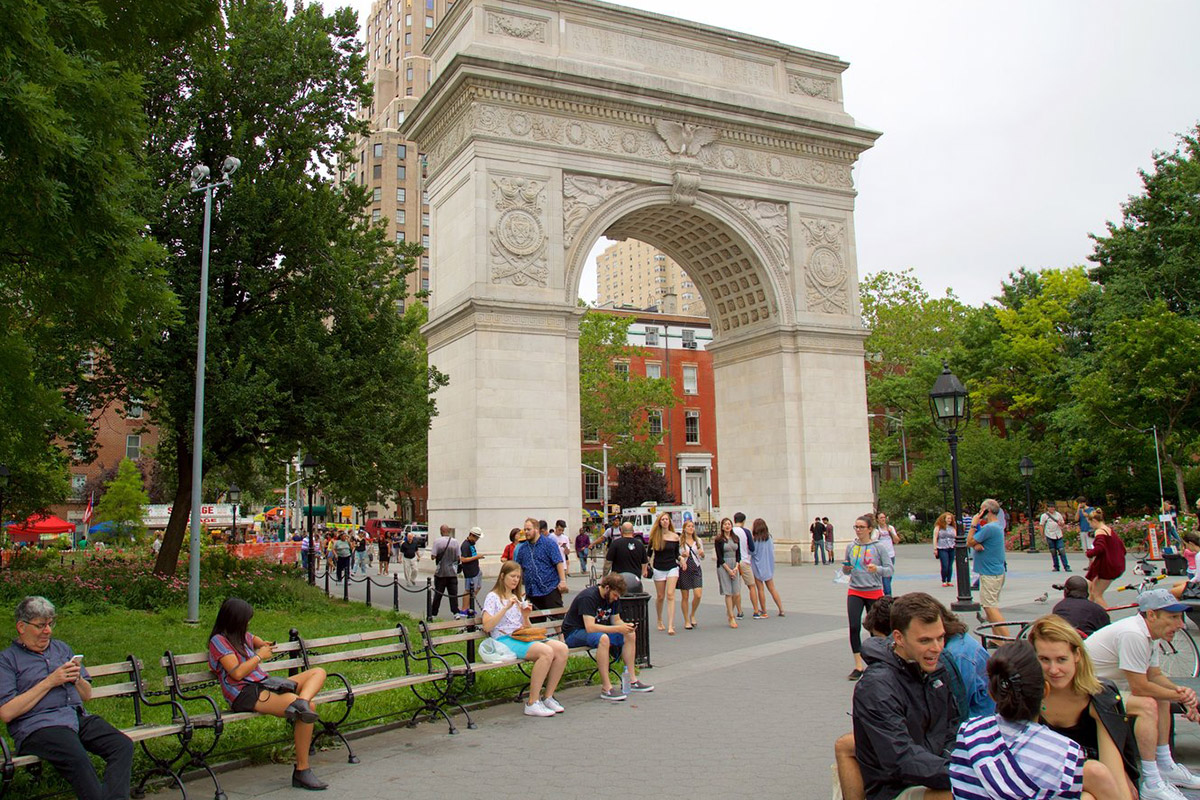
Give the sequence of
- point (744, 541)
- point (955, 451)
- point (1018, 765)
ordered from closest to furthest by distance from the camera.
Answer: point (1018, 765)
point (955, 451)
point (744, 541)

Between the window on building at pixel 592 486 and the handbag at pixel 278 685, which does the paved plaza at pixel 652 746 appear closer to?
the handbag at pixel 278 685

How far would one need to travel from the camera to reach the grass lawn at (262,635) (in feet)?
25.4

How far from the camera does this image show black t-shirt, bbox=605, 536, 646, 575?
14.5 meters

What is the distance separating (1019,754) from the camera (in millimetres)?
3740

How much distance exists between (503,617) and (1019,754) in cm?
656

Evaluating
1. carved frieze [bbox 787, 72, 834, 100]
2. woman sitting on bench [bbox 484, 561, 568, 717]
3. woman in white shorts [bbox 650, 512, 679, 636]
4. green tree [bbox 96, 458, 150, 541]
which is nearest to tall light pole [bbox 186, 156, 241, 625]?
woman in white shorts [bbox 650, 512, 679, 636]

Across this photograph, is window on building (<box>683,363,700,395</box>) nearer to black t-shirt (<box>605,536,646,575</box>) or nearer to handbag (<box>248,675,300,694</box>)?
black t-shirt (<box>605,536,646,575</box>)

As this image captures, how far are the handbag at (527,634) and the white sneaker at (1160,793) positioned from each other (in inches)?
221

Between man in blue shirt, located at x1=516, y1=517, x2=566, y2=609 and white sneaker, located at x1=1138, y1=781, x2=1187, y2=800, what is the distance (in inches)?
294

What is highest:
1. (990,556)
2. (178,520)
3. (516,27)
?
(516,27)

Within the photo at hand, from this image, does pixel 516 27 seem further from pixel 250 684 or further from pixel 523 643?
pixel 250 684

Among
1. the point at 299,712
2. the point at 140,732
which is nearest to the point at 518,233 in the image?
the point at 299,712

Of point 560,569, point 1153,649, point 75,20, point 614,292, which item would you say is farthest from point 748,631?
point 614,292

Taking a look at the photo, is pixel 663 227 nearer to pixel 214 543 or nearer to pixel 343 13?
pixel 343 13
